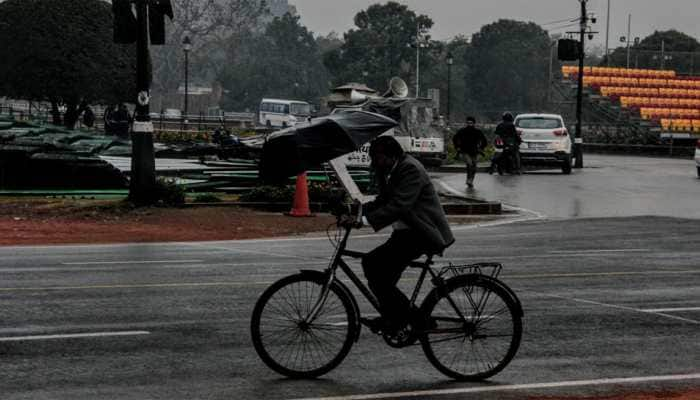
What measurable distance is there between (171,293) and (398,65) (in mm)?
94247

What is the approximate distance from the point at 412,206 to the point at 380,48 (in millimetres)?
99641

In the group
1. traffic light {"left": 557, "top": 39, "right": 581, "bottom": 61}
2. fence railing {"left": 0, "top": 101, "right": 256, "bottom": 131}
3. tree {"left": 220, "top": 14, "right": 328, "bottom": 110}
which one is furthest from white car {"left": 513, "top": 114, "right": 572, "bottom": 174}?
tree {"left": 220, "top": 14, "right": 328, "bottom": 110}

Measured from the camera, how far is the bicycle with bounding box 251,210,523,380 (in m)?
9.44

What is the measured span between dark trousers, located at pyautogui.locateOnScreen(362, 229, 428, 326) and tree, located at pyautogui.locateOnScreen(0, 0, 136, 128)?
43.9 metres

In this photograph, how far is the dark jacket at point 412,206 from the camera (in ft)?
30.4

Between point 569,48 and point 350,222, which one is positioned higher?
point 569,48

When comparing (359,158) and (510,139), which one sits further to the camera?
(510,139)

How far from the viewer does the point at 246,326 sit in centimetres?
1188

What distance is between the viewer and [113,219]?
2481 centimetres

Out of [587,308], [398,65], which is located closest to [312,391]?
[587,308]

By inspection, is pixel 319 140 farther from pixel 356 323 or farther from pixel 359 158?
pixel 359 158

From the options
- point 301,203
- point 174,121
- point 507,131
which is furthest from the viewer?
point 174,121

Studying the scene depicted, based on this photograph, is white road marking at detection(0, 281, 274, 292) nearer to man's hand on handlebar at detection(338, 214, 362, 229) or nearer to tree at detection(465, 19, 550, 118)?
man's hand on handlebar at detection(338, 214, 362, 229)

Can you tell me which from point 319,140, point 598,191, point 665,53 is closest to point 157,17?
point 598,191
